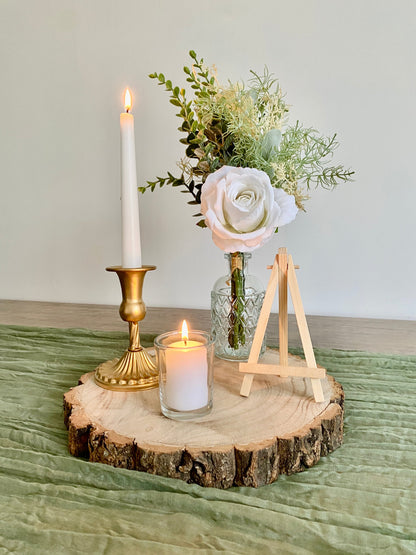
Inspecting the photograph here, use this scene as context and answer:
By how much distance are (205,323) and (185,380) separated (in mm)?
596

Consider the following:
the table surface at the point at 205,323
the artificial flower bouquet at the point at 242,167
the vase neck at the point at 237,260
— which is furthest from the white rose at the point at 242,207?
the table surface at the point at 205,323

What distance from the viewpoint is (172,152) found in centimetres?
136

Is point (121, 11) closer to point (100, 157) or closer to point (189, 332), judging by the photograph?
point (100, 157)

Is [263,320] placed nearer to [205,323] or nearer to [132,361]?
[132,361]

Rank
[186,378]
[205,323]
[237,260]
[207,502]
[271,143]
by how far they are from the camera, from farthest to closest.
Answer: [205,323] < [237,260] < [271,143] < [186,378] < [207,502]

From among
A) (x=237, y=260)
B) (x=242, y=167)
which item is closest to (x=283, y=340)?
(x=237, y=260)

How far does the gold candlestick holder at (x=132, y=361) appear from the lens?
2.37ft

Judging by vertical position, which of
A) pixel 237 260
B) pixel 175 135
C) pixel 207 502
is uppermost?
pixel 175 135

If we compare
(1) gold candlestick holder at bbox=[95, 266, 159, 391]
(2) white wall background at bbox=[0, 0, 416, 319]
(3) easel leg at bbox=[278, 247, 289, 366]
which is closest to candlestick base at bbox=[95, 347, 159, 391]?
(1) gold candlestick holder at bbox=[95, 266, 159, 391]

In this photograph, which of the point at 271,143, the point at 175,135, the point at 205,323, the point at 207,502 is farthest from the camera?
the point at 175,135

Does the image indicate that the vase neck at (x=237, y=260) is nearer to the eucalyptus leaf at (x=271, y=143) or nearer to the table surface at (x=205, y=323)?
the eucalyptus leaf at (x=271, y=143)

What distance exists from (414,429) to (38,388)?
64 cm

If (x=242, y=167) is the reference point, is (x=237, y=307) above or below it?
below

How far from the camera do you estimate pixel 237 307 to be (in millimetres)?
849
